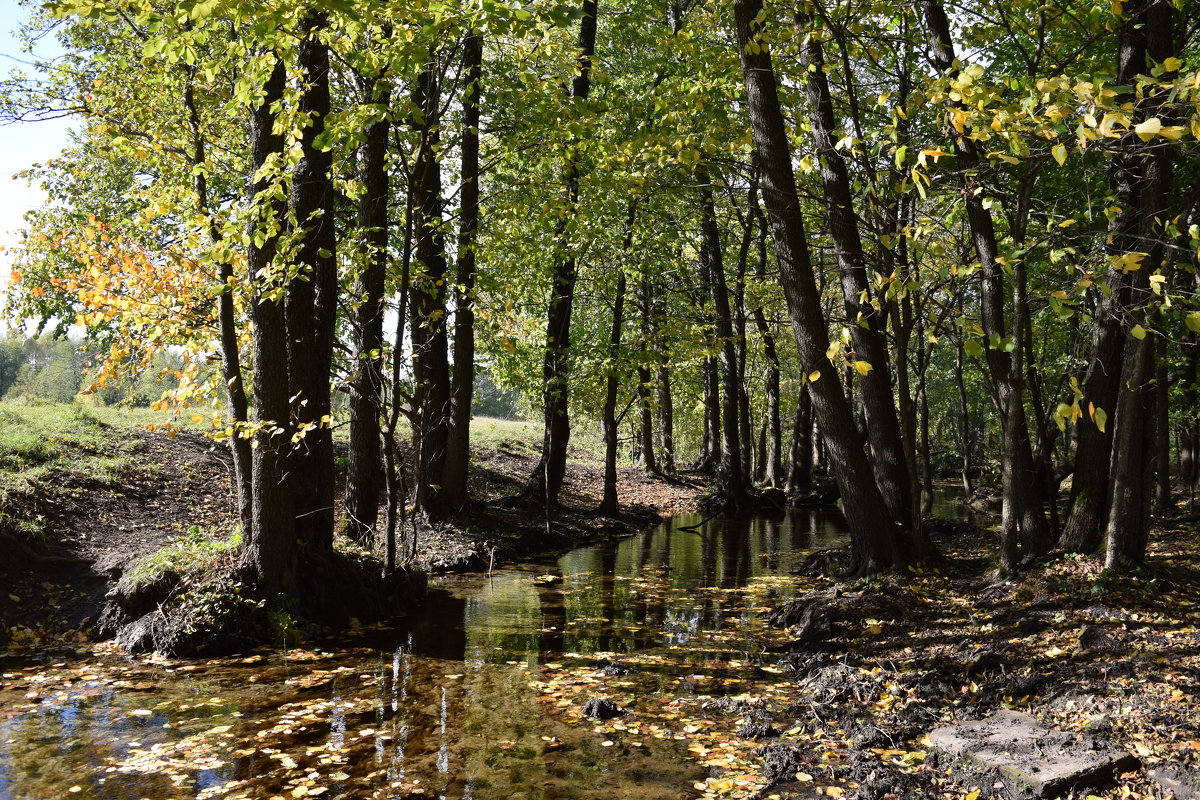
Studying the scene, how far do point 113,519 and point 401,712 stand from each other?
713 centimetres

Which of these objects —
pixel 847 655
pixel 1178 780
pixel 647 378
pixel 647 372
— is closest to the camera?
pixel 1178 780

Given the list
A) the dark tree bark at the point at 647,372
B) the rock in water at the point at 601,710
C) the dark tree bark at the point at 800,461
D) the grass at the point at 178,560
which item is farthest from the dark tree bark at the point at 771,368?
the rock in water at the point at 601,710

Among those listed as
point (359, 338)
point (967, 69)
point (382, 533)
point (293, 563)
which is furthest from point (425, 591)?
point (967, 69)

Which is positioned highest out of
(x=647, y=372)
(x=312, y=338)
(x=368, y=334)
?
(x=647, y=372)

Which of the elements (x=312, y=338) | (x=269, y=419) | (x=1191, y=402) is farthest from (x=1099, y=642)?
(x=1191, y=402)

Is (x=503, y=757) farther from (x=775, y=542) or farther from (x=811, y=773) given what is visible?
(x=775, y=542)

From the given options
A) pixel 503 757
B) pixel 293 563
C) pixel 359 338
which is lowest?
pixel 503 757

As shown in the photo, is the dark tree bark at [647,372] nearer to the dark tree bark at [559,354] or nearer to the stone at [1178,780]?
the dark tree bark at [559,354]

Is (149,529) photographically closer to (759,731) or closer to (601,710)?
(601,710)

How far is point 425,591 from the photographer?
9703mm

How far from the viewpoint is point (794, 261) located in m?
8.74

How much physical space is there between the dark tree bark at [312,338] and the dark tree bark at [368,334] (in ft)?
1.37

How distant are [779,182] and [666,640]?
508cm

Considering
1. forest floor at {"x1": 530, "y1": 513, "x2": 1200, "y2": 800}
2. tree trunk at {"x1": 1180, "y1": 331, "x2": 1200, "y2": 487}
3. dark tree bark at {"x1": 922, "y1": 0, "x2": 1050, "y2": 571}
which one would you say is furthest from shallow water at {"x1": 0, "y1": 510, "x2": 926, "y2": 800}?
tree trunk at {"x1": 1180, "y1": 331, "x2": 1200, "y2": 487}
